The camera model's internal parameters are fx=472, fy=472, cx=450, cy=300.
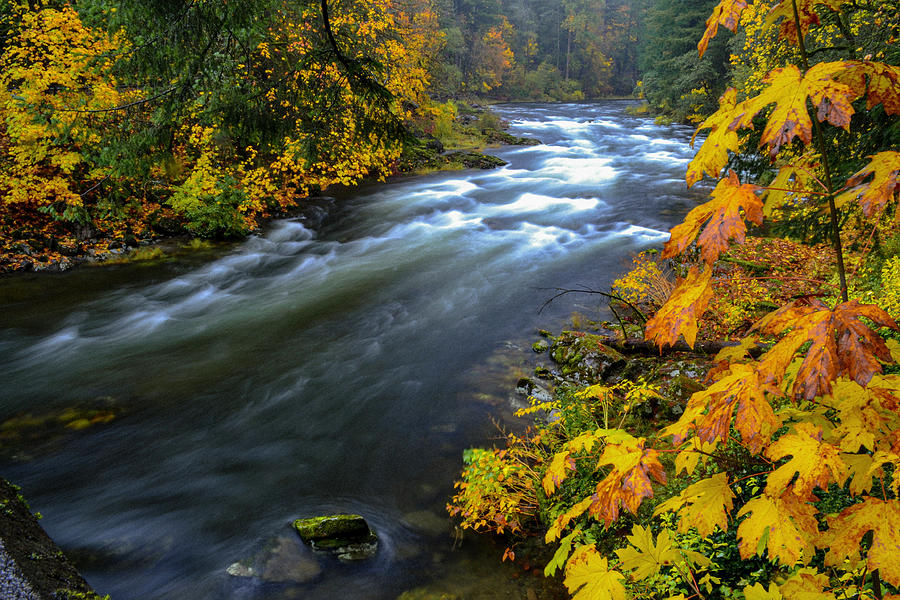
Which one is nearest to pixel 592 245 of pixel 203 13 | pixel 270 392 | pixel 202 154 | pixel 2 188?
pixel 270 392

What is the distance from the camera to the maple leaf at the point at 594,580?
1.97 m

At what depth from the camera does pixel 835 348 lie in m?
1.36

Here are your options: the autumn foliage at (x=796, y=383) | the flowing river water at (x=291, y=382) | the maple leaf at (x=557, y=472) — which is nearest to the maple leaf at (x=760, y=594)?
the autumn foliage at (x=796, y=383)

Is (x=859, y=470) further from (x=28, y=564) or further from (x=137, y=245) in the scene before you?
(x=137, y=245)

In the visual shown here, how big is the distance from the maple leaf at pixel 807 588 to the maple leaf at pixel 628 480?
62 cm

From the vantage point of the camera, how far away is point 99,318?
8.72m

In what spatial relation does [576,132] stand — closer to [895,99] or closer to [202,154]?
[202,154]

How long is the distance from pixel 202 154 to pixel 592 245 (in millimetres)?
10506

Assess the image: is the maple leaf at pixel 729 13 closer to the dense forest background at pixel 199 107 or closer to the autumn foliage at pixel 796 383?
the autumn foliage at pixel 796 383

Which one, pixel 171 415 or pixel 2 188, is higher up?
pixel 2 188

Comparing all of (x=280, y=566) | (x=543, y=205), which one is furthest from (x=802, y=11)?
(x=543, y=205)

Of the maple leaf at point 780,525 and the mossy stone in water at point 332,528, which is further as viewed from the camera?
the mossy stone in water at point 332,528

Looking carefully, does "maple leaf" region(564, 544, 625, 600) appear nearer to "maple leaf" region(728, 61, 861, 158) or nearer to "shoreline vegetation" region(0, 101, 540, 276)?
"maple leaf" region(728, 61, 861, 158)

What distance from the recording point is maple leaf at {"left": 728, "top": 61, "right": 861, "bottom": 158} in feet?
4.55
